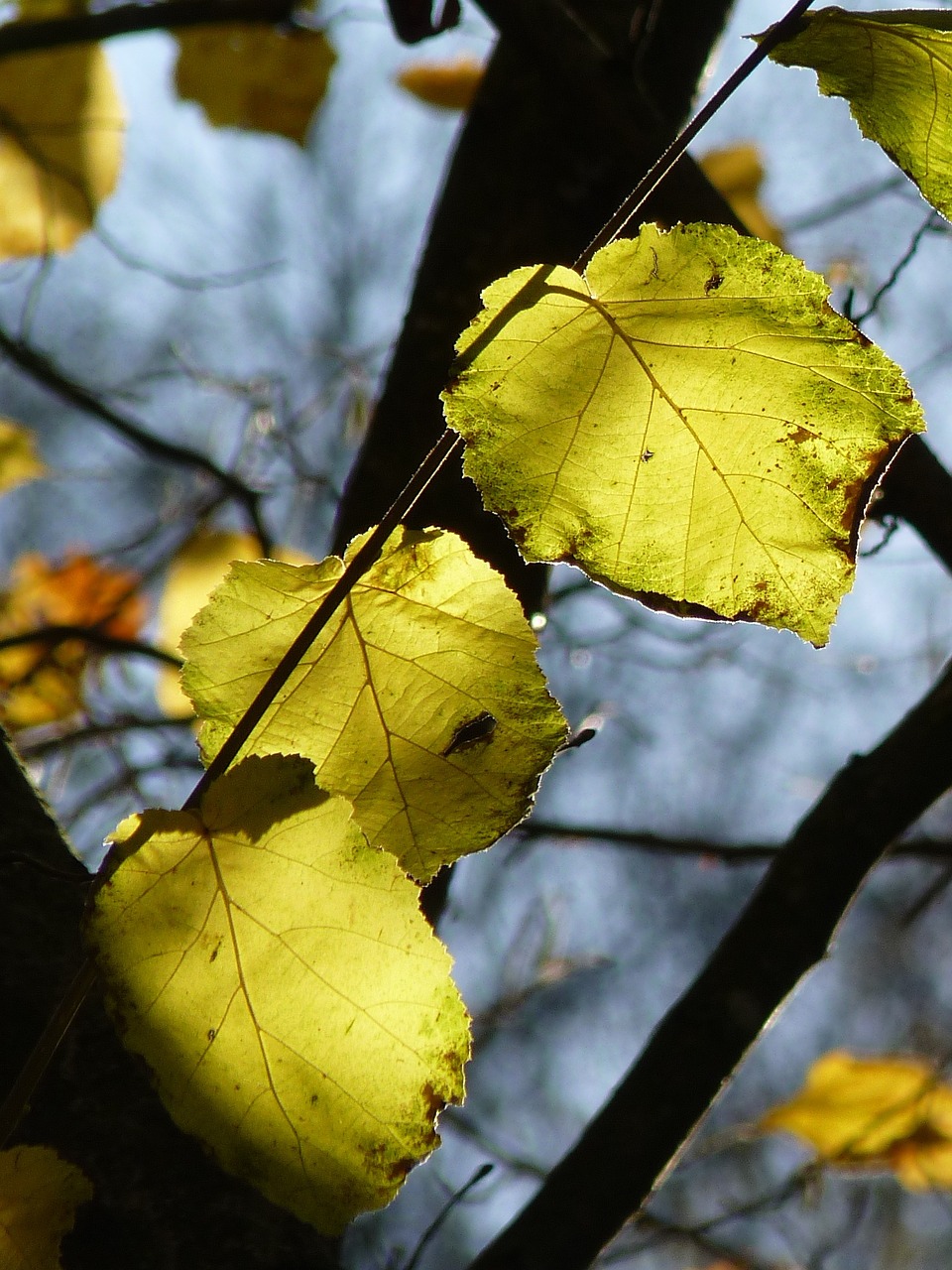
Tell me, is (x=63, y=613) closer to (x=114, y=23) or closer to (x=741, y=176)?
(x=114, y=23)

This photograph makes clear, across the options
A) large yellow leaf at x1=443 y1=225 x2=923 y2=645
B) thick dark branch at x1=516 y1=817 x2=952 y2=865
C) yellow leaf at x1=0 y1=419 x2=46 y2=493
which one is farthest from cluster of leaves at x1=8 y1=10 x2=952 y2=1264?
yellow leaf at x1=0 y1=419 x2=46 y2=493

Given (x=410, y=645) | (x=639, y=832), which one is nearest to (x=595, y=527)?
(x=410, y=645)

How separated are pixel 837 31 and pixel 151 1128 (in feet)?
1.94

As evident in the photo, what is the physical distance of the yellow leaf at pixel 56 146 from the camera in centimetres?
94

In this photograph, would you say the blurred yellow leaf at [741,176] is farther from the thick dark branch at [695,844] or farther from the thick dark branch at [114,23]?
the thick dark branch at [695,844]

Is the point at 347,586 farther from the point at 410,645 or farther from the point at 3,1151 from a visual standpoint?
the point at 3,1151

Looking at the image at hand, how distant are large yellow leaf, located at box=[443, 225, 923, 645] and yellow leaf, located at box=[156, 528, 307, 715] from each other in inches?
29.6

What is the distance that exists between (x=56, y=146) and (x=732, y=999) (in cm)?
93

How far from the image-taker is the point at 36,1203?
36 cm

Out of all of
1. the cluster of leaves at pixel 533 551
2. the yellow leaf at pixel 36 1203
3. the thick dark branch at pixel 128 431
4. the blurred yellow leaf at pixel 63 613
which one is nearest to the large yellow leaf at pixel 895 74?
the cluster of leaves at pixel 533 551

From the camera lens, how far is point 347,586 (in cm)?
36

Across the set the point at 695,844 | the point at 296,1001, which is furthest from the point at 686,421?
the point at 695,844

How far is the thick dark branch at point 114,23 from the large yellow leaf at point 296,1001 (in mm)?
796

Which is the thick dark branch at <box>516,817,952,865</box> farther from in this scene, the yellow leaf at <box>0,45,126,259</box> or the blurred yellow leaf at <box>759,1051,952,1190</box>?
the yellow leaf at <box>0,45,126,259</box>
